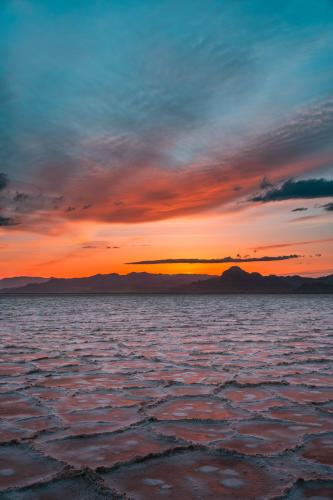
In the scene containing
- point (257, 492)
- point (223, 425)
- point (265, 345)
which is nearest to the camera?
point (257, 492)

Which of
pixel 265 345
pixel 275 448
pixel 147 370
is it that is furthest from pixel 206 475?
pixel 265 345

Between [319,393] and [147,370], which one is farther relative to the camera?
[147,370]

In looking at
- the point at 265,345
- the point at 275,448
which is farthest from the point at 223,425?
the point at 265,345

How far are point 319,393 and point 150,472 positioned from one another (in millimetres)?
4493

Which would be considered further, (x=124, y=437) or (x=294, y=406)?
(x=294, y=406)

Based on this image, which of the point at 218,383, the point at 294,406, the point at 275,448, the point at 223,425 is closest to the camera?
the point at 275,448

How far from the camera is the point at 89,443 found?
5.37 m

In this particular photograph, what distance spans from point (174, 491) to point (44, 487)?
3.87 feet

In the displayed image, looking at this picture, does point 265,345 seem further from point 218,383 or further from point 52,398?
Answer: point 52,398

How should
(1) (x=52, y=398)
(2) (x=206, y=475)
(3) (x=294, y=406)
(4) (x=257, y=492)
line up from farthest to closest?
(1) (x=52, y=398)
(3) (x=294, y=406)
(2) (x=206, y=475)
(4) (x=257, y=492)

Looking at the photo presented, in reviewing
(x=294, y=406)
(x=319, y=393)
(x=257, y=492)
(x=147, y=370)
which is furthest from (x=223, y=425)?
(x=147, y=370)

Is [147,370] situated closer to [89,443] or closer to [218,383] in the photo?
[218,383]

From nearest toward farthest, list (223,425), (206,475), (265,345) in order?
(206,475) < (223,425) < (265,345)

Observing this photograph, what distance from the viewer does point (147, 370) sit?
1026cm
